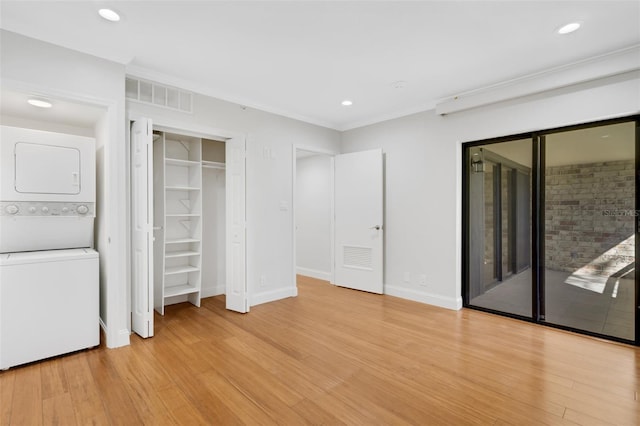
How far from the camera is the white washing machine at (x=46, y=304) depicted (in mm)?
2416

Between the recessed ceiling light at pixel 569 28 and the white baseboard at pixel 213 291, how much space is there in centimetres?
455

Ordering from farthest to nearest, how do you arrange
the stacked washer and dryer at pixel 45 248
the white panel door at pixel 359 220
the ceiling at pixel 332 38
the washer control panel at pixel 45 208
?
the white panel door at pixel 359 220 < the washer control panel at pixel 45 208 < the stacked washer and dryer at pixel 45 248 < the ceiling at pixel 332 38

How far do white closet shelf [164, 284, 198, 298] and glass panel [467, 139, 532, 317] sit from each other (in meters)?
3.56

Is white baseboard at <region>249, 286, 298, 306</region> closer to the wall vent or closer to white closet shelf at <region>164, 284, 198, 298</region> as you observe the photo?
white closet shelf at <region>164, 284, 198, 298</region>

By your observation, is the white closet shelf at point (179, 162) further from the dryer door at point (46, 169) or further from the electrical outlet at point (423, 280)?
the electrical outlet at point (423, 280)

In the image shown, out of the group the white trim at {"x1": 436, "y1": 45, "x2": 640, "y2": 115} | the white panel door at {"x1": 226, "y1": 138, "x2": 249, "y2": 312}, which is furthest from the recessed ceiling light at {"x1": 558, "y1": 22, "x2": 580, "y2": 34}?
the white panel door at {"x1": 226, "y1": 138, "x2": 249, "y2": 312}

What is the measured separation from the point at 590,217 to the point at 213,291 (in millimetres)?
4633

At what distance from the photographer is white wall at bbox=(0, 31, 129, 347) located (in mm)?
2523

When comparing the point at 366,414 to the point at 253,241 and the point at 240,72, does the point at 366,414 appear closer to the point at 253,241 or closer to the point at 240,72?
the point at 253,241

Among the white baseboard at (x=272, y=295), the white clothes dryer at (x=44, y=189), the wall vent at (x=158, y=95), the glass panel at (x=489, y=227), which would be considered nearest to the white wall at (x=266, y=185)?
the white baseboard at (x=272, y=295)

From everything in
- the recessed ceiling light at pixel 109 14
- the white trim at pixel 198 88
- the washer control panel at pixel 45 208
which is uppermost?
the recessed ceiling light at pixel 109 14

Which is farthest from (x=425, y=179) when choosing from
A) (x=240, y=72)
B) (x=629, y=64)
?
(x=240, y=72)

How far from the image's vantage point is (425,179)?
4.19 meters

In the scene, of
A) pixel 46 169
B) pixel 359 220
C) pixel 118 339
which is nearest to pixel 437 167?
pixel 359 220
